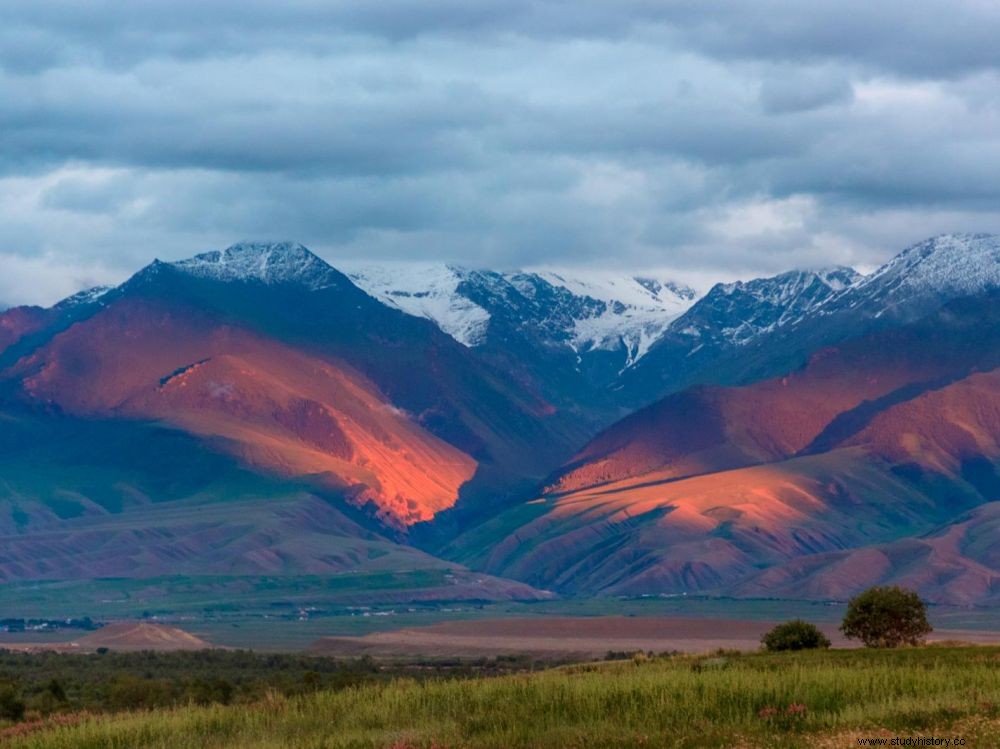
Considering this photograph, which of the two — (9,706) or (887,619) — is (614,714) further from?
(9,706)

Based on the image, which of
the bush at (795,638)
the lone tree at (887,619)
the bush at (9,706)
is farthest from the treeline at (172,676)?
the lone tree at (887,619)

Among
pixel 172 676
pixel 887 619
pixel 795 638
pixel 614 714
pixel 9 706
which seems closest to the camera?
pixel 614 714

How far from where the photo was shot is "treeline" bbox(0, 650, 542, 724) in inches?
3839

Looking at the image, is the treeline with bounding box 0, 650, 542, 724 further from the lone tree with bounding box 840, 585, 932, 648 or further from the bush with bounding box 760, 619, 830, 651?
the lone tree with bounding box 840, 585, 932, 648

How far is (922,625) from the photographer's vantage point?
95.4 meters

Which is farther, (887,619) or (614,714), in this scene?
(887,619)

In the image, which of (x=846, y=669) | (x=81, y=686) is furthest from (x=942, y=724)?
(x=81, y=686)

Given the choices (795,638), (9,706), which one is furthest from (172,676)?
(795,638)

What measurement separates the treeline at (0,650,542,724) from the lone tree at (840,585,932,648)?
25.1 meters

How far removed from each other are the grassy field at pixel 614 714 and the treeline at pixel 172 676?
13.8m

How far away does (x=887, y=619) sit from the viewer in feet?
310

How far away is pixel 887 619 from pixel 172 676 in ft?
235

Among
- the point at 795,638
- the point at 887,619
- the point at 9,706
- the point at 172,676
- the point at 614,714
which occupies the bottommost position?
the point at 9,706

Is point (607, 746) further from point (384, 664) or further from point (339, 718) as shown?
point (384, 664)
